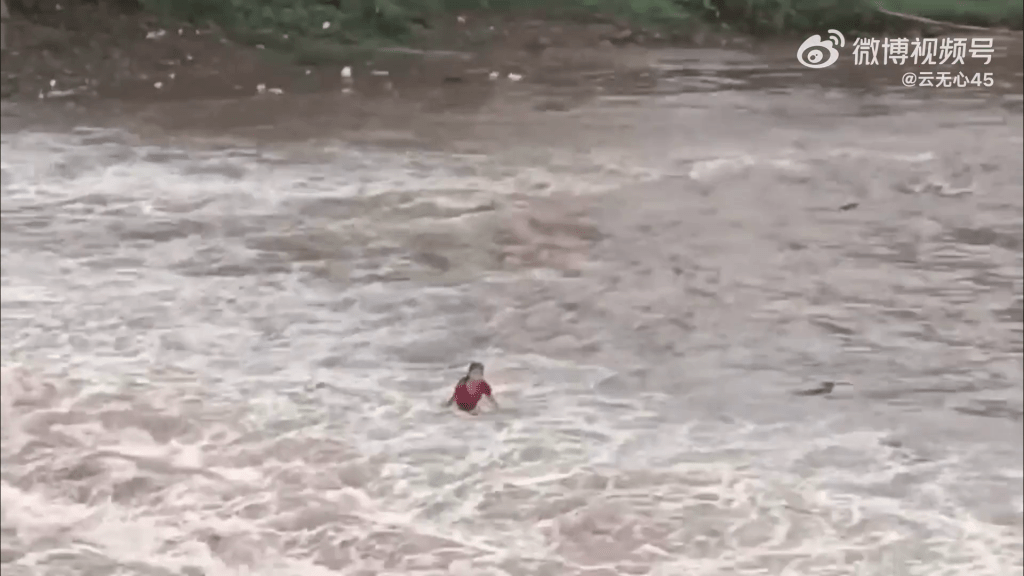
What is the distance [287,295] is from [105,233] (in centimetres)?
19

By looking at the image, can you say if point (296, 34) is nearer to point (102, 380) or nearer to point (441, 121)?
point (441, 121)

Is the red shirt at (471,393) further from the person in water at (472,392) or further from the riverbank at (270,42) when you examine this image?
the riverbank at (270,42)

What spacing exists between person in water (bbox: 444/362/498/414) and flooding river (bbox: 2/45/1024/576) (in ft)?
0.05

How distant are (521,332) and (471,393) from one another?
0.23ft

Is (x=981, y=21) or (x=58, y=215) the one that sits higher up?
(x=981, y=21)

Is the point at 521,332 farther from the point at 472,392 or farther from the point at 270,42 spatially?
the point at 270,42

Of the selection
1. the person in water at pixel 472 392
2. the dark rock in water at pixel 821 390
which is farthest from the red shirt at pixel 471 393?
the dark rock in water at pixel 821 390

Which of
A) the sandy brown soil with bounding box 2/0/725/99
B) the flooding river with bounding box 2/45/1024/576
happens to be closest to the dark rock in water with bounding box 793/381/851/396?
the flooding river with bounding box 2/45/1024/576

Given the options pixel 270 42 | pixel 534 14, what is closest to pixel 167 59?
pixel 270 42

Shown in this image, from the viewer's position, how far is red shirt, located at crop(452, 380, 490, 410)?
0.63 metres

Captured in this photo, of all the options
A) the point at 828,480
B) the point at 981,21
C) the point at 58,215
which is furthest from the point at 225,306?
the point at 981,21

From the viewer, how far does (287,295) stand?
0.67 meters

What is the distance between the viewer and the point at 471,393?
2.07 feet

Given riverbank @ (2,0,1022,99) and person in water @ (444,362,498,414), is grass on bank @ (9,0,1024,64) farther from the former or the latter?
person in water @ (444,362,498,414)
